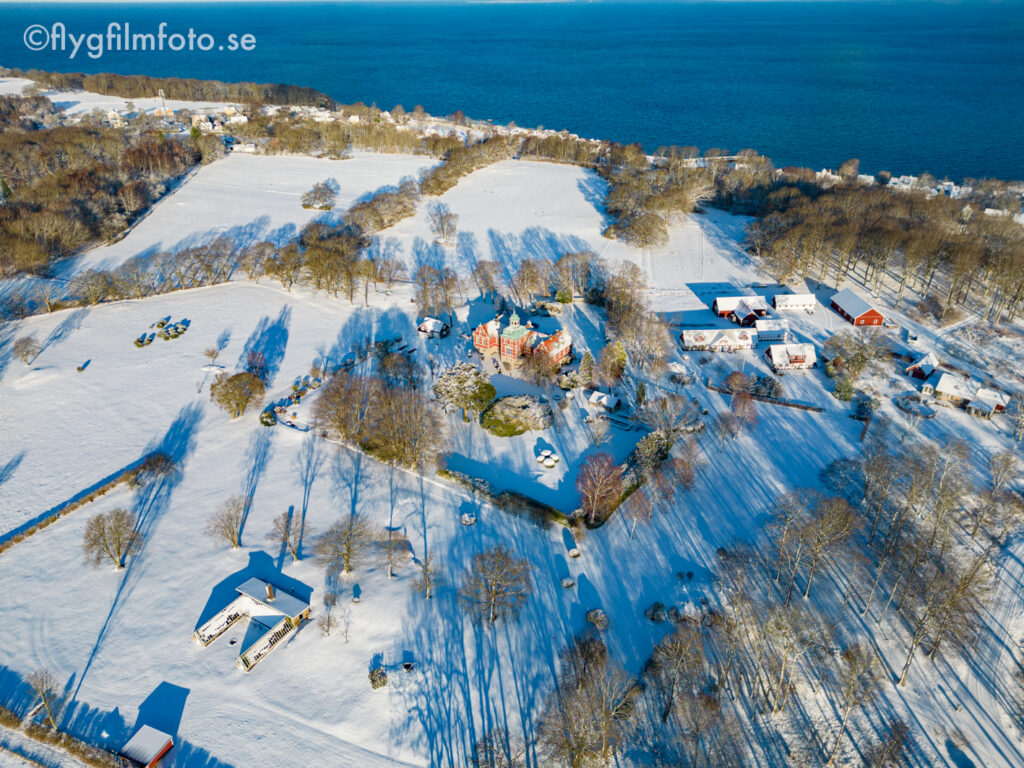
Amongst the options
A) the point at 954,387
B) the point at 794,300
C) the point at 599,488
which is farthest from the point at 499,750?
the point at 794,300

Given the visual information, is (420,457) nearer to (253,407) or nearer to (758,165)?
(253,407)

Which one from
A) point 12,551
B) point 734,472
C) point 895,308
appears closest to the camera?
point 12,551

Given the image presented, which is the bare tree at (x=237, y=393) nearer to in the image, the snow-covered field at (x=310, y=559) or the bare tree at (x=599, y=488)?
the snow-covered field at (x=310, y=559)

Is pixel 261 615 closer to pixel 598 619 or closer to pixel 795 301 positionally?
pixel 598 619

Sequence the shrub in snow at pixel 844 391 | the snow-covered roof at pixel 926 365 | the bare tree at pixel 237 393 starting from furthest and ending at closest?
1. the snow-covered roof at pixel 926 365
2. the shrub in snow at pixel 844 391
3. the bare tree at pixel 237 393

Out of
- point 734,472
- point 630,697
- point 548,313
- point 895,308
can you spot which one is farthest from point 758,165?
point 630,697

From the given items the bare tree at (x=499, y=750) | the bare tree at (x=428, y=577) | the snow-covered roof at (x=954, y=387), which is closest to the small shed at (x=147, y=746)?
the bare tree at (x=428, y=577)
